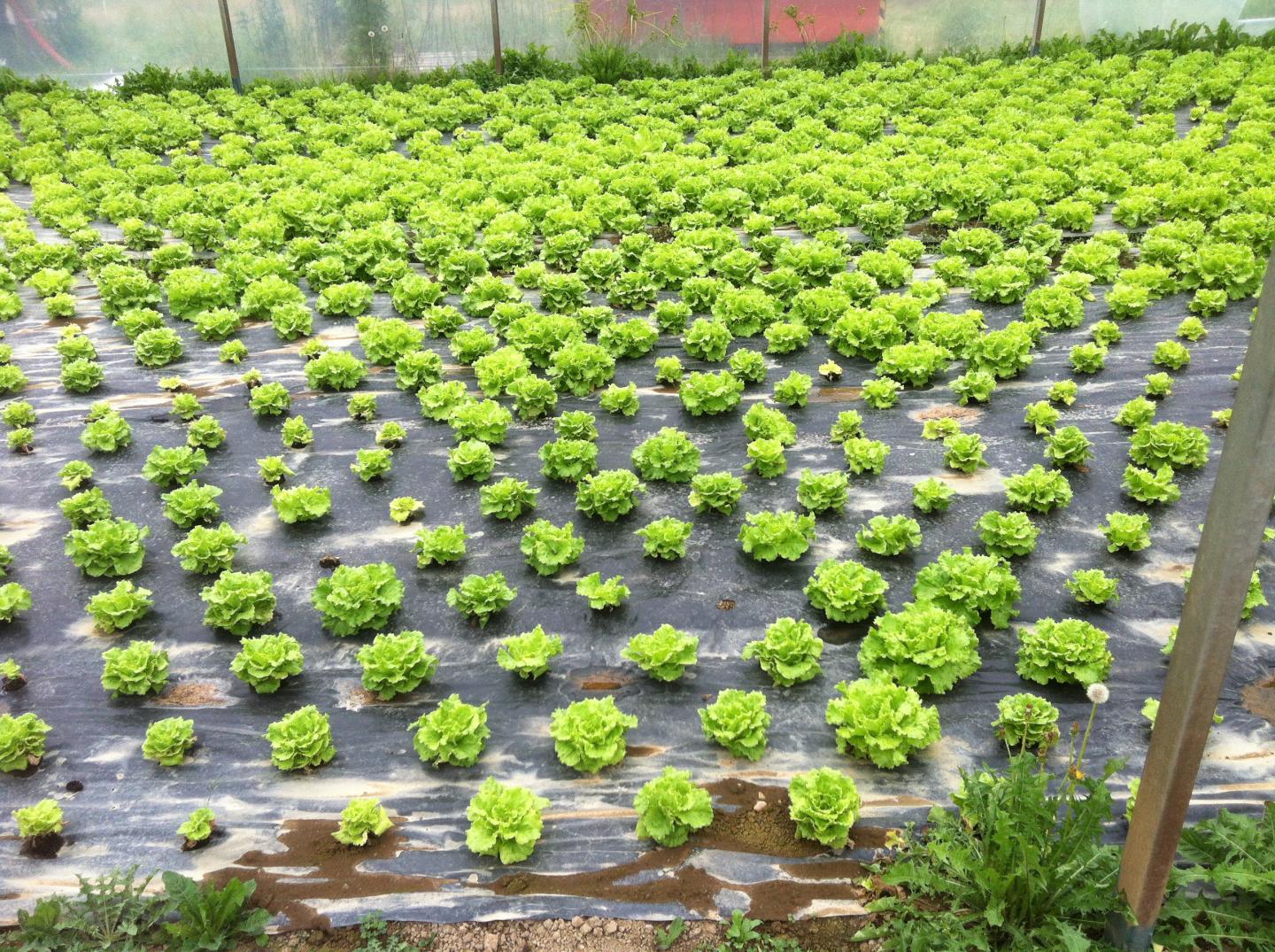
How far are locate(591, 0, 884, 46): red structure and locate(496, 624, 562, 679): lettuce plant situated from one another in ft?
72.4

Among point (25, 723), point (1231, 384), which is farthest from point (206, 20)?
point (1231, 384)

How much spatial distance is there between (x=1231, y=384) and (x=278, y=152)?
52.7ft

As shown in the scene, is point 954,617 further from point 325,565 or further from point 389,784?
point 325,565

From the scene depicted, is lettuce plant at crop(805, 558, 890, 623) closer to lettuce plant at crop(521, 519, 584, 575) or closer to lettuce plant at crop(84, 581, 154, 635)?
lettuce plant at crop(521, 519, 584, 575)

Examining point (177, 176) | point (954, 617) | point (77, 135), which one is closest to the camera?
point (954, 617)

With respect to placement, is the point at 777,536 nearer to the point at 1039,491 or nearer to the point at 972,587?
the point at 972,587

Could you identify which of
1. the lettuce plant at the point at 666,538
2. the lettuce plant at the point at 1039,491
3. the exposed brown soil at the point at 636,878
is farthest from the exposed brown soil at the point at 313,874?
the lettuce plant at the point at 1039,491

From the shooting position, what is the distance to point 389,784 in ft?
19.0

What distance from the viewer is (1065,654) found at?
6023 millimetres

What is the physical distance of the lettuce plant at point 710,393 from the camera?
9.09m

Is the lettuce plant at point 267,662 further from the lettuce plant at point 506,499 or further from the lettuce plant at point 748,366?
the lettuce plant at point 748,366

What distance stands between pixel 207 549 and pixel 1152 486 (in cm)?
765

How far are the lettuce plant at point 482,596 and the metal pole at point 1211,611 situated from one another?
4282mm

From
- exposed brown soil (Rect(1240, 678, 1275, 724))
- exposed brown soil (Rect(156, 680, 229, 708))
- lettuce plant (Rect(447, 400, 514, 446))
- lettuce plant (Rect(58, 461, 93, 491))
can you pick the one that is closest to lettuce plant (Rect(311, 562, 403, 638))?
exposed brown soil (Rect(156, 680, 229, 708))
